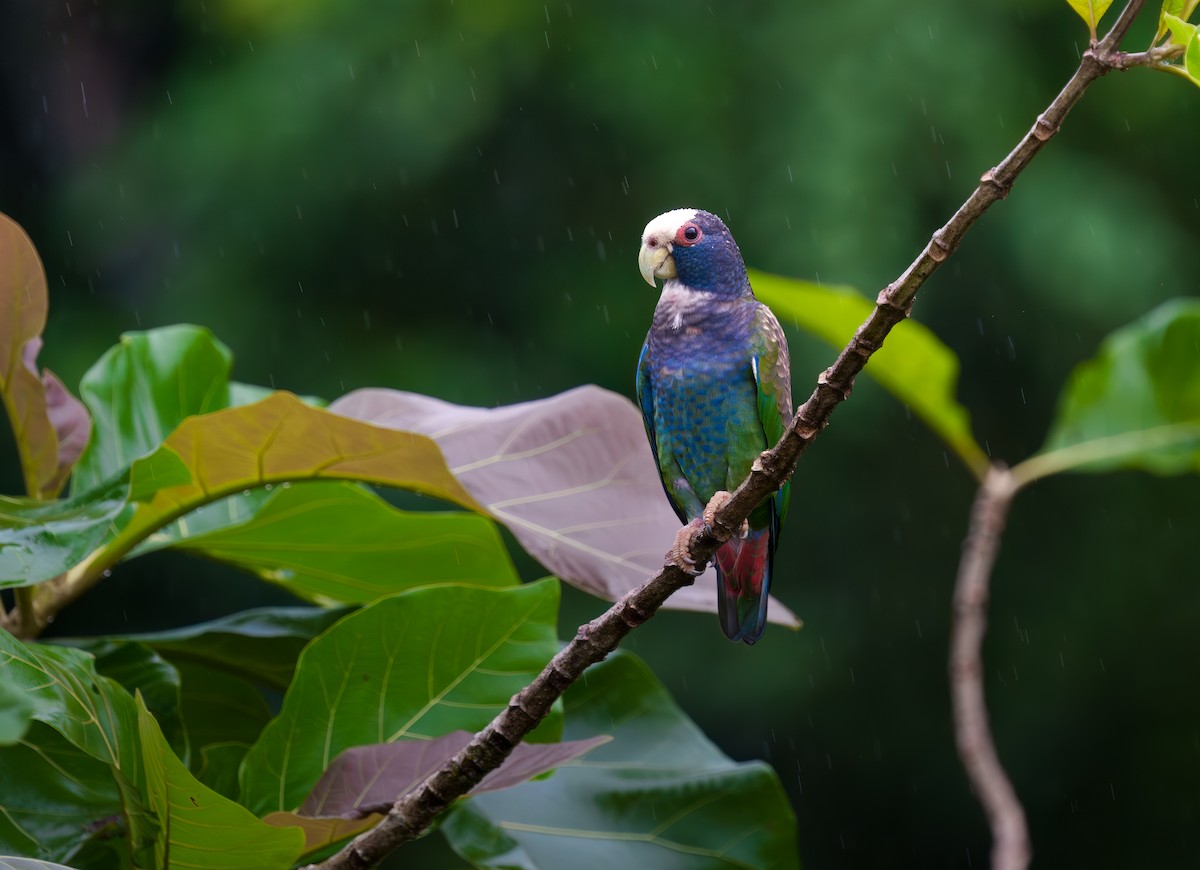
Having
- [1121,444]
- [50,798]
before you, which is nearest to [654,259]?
[50,798]

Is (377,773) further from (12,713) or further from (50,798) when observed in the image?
(12,713)

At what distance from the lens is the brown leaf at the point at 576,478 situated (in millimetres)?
1337

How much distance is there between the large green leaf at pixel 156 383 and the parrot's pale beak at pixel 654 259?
1.84 ft

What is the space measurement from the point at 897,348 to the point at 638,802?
0.90 metres

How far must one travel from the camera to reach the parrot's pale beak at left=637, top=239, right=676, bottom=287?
1392mm

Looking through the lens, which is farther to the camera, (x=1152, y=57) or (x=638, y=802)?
(x=638, y=802)

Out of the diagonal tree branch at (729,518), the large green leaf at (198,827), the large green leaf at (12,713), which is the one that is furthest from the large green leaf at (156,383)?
the large green leaf at (12,713)

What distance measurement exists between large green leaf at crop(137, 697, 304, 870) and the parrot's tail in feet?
1.76

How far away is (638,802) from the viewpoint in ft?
4.77

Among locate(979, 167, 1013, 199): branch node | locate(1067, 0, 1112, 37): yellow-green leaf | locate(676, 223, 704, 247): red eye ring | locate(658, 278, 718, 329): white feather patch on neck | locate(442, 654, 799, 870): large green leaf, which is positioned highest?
locate(1067, 0, 1112, 37): yellow-green leaf

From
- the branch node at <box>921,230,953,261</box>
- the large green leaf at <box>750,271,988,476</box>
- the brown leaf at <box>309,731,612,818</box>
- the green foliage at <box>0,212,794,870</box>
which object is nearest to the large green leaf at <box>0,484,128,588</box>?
the green foliage at <box>0,212,794,870</box>

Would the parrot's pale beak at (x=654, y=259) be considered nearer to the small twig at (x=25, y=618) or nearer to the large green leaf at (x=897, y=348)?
the large green leaf at (x=897, y=348)

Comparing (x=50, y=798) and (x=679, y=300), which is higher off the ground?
(x=679, y=300)

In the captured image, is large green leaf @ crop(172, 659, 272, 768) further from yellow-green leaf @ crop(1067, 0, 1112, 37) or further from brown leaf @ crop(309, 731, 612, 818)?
yellow-green leaf @ crop(1067, 0, 1112, 37)
